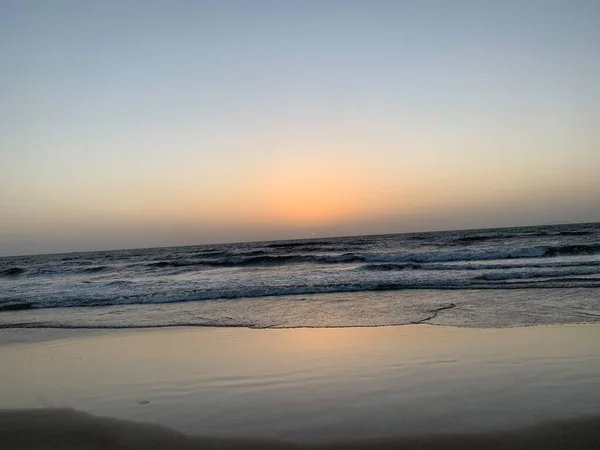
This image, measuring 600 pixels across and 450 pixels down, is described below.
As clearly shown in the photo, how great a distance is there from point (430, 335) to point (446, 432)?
163 inches

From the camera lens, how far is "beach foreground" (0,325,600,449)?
14.6 feet

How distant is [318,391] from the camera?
558 cm

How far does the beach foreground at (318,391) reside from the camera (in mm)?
4438

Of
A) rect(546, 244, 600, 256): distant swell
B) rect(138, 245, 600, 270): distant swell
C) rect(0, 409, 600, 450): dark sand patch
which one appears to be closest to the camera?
rect(0, 409, 600, 450): dark sand patch

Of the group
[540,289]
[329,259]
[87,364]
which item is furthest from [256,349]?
[329,259]

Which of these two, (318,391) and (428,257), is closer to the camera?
(318,391)

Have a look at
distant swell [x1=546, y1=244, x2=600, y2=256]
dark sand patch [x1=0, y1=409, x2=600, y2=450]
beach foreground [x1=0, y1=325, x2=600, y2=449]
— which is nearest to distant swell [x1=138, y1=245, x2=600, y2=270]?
distant swell [x1=546, y1=244, x2=600, y2=256]

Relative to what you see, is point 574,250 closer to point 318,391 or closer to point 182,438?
point 318,391

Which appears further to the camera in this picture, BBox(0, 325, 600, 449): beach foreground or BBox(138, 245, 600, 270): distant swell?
BBox(138, 245, 600, 270): distant swell

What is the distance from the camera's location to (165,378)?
6.50 m

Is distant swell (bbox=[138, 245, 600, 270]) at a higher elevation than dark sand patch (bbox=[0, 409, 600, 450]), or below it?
below

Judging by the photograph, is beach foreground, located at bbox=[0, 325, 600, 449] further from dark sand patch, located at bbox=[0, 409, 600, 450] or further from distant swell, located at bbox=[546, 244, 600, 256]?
distant swell, located at bbox=[546, 244, 600, 256]

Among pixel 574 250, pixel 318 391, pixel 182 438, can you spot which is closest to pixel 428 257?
pixel 574 250

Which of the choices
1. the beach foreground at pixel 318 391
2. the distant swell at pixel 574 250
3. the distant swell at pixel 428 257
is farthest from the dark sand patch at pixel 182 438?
the distant swell at pixel 574 250
